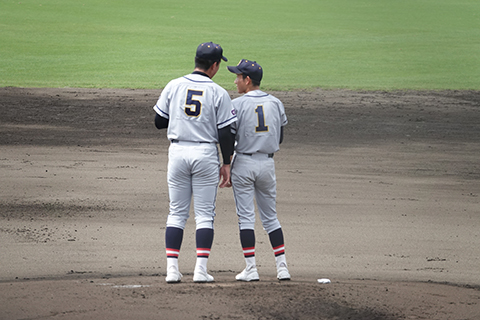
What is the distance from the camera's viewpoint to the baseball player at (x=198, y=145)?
5.16 metres

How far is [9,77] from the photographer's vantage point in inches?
895

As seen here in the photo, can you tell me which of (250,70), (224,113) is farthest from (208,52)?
(224,113)

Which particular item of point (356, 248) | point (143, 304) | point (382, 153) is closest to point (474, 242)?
point (356, 248)

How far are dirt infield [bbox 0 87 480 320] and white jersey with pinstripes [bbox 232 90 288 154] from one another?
117 cm

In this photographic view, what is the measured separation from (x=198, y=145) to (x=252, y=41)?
29.1 meters

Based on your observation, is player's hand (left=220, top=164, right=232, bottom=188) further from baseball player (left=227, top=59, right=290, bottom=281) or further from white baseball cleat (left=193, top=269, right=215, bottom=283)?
white baseball cleat (left=193, top=269, right=215, bottom=283)

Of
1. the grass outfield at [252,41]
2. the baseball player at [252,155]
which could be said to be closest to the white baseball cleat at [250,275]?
the baseball player at [252,155]

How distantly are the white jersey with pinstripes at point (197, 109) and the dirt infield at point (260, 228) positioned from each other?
1.26m

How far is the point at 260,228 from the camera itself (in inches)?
300

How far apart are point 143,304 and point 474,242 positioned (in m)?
4.16

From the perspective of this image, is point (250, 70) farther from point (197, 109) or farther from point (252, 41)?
point (252, 41)

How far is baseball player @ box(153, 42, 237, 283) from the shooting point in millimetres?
5164

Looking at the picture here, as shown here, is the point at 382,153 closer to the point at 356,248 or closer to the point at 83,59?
the point at 356,248

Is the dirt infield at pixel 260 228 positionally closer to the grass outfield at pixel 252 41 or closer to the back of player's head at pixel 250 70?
the back of player's head at pixel 250 70
